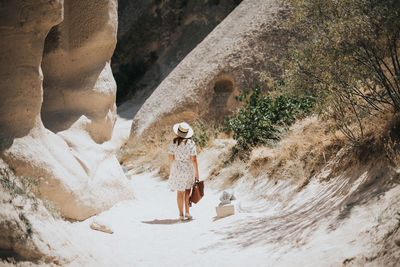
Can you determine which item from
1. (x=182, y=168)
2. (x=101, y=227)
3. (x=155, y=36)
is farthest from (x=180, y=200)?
(x=155, y=36)

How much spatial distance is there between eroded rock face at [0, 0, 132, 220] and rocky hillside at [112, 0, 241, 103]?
1082 centimetres

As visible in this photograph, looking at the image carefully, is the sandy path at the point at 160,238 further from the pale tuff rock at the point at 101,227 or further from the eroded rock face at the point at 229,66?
the eroded rock face at the point at 229,66

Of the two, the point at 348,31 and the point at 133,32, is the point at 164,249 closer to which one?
the point at 348,31

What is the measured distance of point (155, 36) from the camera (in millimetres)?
18188

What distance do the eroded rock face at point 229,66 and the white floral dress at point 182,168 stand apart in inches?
166

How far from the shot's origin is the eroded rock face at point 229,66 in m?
9.34

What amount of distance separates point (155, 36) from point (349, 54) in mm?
14895

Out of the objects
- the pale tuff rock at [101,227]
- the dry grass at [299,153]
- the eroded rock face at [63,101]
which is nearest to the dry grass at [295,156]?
the dry grass at [299,153]

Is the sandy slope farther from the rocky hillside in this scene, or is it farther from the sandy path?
the rocky hillside

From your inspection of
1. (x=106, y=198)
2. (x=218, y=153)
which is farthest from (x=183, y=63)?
(x=106, y=198)

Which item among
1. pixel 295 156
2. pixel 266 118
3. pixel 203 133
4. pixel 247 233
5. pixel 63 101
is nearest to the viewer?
pixel 247 233

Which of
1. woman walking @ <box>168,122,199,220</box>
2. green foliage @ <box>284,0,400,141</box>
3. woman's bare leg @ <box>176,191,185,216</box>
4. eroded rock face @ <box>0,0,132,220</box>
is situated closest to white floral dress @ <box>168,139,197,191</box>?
woman walking @ <box>168,122,199,220</box>

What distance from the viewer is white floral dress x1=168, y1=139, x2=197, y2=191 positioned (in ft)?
17.7

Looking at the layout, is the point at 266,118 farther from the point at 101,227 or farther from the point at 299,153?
the point at 101,227
